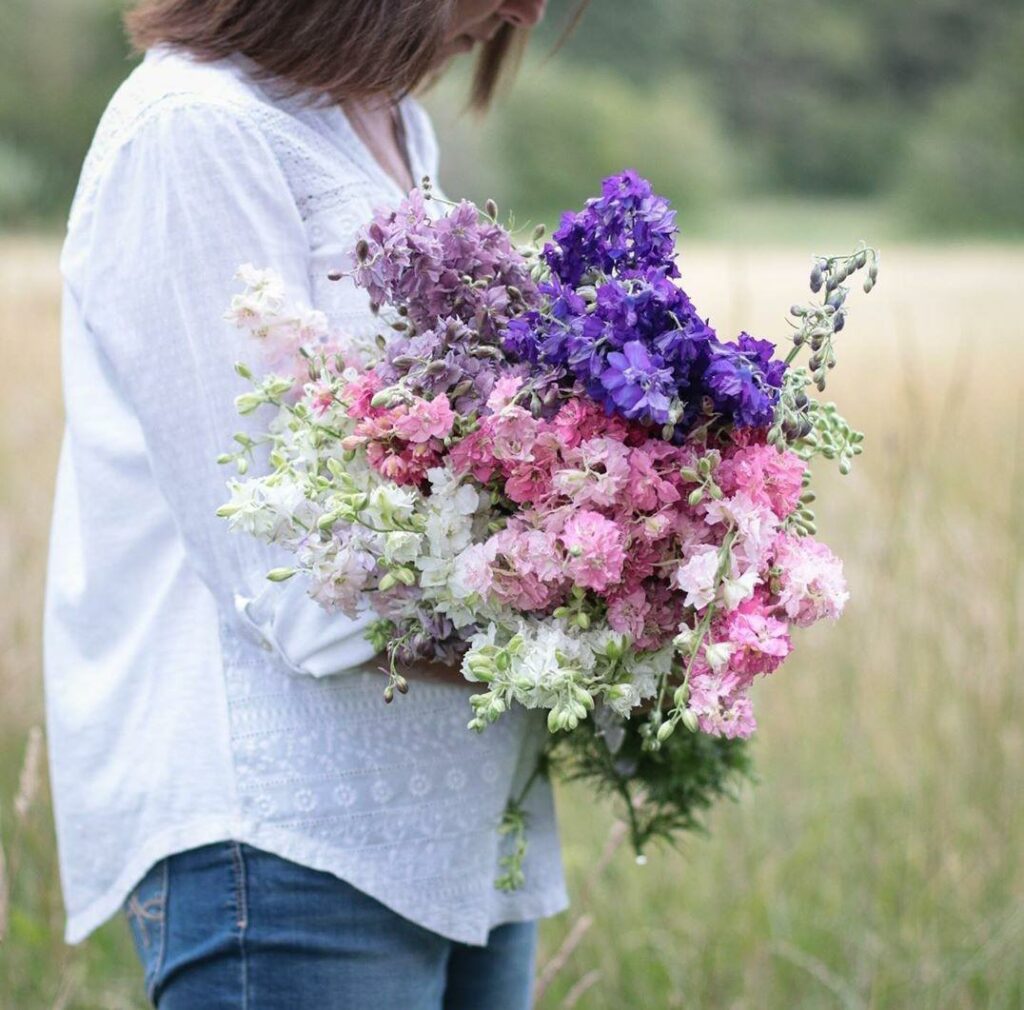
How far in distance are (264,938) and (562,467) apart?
1.64ft

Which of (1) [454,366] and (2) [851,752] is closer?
(1) [454,366]

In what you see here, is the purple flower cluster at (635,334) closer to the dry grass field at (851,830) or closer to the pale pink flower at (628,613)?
the pale pink flower at (628,613)

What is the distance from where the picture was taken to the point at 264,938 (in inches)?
41.8

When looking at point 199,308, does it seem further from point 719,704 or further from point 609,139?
point 609,139

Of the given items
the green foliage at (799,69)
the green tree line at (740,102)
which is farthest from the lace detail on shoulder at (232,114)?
the green foliage at (799,69)

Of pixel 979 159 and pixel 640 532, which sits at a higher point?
pixel 979 159

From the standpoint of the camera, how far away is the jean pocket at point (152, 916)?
3.63ft

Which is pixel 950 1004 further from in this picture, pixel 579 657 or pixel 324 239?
pixel 324 239

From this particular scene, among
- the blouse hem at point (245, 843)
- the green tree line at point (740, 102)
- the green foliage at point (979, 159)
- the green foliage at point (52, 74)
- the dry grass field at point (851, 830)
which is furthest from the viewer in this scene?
the green foliage at point (979, 159)

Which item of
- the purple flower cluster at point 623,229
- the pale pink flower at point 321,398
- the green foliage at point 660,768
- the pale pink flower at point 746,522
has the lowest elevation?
the green foliage at point 660,768

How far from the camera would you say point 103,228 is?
1030mm

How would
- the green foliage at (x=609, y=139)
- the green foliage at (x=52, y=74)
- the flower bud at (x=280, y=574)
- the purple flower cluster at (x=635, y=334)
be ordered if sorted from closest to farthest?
the purple flower cluster at (x=635, y=334) → the flower bud at (x=280, y=574) → the green foliage at (x=52, y=74) → the green foliage at (x=609, y=139)

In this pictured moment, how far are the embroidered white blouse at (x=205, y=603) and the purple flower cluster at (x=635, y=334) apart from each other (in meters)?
0.25

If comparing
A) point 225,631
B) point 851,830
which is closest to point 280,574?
point 225,631
